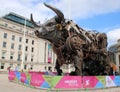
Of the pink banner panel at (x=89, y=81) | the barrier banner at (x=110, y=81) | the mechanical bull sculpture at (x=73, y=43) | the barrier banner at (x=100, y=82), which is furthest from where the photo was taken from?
the barrier banner at (x=110, y=81)

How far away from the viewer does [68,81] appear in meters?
12.3

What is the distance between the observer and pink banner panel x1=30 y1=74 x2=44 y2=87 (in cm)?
1271

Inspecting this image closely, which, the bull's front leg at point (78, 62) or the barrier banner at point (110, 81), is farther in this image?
the barrier banner at point (110, 81)

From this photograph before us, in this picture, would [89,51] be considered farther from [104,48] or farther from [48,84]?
[48,84]

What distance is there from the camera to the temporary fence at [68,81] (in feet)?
39.4

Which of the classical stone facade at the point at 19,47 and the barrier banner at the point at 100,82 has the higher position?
the classical stone facade at the point at 19,47

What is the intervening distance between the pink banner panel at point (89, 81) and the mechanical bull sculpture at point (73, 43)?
86cm

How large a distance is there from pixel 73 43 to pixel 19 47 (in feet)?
166

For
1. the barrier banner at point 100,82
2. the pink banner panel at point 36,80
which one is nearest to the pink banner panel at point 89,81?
the barrier banner at point 100,82

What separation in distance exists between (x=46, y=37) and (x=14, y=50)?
159 ft

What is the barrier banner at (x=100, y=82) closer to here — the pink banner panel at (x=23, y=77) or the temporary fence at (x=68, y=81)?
the temporary fence at (x=68, y=81)

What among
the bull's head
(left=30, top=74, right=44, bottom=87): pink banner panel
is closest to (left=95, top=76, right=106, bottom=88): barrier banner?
(left=30, top=74, right=44, bottom=87): pink banner panel

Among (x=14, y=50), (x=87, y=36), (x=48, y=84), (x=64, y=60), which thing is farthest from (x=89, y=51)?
(x=14, y=50)

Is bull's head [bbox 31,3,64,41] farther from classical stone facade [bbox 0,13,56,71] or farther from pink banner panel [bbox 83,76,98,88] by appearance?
classical stone facade [bbox 0,13,56,71]
